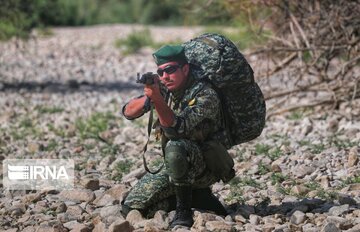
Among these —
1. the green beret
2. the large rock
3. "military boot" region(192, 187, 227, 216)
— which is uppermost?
the green beret

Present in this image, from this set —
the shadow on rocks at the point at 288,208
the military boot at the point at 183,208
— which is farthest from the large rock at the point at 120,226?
the shadow on rocks at the point at 288,208

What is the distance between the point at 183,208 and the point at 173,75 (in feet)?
2.32

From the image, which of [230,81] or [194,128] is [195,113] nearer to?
[194,128]

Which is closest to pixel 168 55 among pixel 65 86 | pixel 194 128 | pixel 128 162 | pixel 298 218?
pixel 194 128

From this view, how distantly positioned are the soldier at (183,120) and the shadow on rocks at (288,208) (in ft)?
1.05

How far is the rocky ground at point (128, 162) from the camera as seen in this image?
5.12m

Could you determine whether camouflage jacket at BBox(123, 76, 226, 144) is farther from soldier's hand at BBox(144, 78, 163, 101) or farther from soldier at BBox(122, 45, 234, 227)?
soldier's hand at BBox(144, 78, 163, 101)

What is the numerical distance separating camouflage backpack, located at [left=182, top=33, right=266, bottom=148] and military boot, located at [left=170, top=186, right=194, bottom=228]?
0.35 metres

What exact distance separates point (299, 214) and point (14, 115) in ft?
17.0

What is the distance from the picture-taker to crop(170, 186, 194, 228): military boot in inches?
196

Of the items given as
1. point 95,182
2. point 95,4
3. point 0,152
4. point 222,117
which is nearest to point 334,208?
point 222,117

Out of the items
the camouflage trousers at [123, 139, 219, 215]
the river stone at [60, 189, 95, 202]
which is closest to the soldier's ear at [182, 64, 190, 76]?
the camouflage trousers at [123, 139, 219, 215]

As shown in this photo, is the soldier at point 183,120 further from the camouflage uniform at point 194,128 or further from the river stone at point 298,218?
the river stone at point 298,218

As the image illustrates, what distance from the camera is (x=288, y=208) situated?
17.4ft
